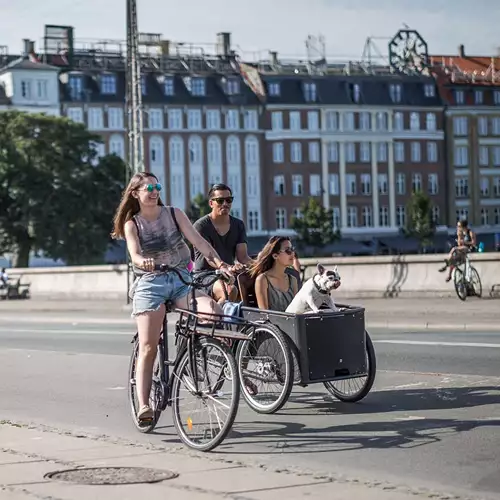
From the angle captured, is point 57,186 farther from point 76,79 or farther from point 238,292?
point 238,292

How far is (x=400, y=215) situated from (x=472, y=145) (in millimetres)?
9671

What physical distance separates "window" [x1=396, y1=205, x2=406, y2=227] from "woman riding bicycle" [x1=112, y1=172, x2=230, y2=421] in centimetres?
12318

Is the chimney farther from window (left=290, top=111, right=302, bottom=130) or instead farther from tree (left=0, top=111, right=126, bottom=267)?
tree (left=0, top=111, right=126, bottom=267)

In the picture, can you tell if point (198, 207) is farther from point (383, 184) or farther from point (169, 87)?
point (383, 184)

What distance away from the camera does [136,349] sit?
1047 centimetres

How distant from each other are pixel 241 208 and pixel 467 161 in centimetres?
2280

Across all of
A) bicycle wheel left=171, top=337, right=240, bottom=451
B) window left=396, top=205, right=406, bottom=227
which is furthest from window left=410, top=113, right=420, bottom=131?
bicycle wheel left=171, top=337, right=240, bottom=451

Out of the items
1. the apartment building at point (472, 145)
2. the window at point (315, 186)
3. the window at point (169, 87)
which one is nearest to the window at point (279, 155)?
the window at point (315, 186)

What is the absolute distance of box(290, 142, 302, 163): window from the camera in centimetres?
12862

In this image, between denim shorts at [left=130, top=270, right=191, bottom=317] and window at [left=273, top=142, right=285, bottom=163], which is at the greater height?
window at [left=273, top=142, right=285, bottom=163]

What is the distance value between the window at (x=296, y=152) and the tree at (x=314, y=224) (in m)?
8.89

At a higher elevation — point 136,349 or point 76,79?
point 76,79

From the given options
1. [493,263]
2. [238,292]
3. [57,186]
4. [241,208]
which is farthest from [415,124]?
[238,292]

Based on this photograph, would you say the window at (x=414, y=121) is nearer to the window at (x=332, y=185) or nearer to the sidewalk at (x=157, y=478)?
the window at (x=332, y=185)
